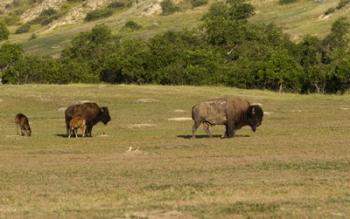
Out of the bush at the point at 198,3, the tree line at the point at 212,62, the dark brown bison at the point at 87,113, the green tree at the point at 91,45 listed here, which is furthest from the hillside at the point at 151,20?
the dark brown bison at the point at 87,113

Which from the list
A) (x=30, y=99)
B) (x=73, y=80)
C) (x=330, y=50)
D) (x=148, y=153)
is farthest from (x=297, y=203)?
(x=330, y=50)

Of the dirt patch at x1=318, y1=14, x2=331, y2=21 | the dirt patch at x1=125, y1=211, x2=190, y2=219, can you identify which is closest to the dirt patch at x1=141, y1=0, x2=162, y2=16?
the dirt patch at x1=318, y1=14, x2=331, y2=21

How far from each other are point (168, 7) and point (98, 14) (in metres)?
16.2

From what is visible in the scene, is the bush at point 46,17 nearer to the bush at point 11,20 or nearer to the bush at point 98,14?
the bush at point 11,20

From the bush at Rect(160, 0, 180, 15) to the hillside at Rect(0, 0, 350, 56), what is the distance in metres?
0.95

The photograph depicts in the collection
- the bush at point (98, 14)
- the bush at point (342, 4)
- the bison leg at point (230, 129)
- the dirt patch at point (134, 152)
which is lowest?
the dirt patch at point (134, 152)

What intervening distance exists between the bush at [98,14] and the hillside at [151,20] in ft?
4.58

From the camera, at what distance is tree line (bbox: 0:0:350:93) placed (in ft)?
273

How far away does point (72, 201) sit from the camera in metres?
17.8

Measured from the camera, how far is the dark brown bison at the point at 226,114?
3362 centimetres

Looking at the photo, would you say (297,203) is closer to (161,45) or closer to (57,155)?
(57,155)

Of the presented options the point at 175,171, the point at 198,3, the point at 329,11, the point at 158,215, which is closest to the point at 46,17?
the point at 198,3

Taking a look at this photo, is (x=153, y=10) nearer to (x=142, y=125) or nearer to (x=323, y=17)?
(x=323, y=17)

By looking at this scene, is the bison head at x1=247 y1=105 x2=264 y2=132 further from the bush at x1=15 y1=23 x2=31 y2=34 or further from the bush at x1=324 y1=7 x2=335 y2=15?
the bush at x1=15 y1=23 x2=31 y2=34
